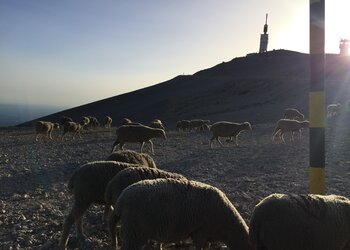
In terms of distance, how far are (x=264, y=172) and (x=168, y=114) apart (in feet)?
164

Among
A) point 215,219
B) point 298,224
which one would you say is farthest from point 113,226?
point 298,224

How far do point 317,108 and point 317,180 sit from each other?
42.4 inches

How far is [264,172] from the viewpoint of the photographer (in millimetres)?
15812

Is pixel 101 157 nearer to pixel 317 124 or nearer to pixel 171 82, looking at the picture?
pixel 317 124

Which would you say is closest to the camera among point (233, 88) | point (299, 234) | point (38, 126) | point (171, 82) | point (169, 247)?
point (299, 234)

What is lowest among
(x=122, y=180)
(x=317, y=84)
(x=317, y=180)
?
(x=122, y=180)

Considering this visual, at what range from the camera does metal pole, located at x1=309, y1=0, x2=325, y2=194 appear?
6320 mm

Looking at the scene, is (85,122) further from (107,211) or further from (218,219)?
(218,219)

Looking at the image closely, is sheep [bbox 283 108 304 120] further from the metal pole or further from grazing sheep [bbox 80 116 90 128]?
the metal pole

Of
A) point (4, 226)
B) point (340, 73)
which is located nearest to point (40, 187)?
point (4, 226)

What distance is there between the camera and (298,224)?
6.28 meters

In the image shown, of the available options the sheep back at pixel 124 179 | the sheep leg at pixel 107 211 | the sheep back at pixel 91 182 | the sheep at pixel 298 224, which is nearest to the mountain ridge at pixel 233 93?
the sheep leg at pixel 107 211

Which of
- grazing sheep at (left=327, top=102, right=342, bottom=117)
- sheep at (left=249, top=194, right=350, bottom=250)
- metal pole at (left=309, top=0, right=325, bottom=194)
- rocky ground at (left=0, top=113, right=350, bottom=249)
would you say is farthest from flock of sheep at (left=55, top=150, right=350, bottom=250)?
grazing sheep at (left=327, top=102, right=342, bottom=117)

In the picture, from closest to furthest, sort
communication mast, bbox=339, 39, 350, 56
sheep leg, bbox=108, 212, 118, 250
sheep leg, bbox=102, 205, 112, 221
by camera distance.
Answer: sheep leg, bbox=108, 212, 118, 250, sheep leg, bbox=102, 205, 112, 221, communication mast, bbox=339, 39, 350, 56
